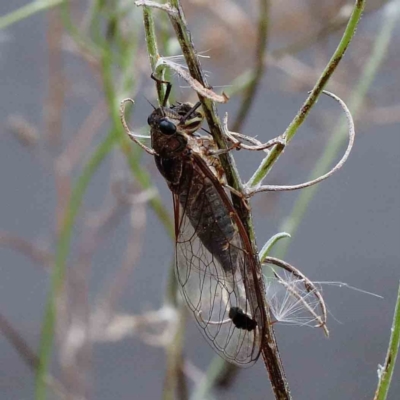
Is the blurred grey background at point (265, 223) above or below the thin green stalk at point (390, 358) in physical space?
above

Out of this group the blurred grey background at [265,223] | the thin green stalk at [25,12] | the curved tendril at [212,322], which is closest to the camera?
the curved tendril at [212,322]

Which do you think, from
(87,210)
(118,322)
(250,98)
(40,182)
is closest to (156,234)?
(87,210)

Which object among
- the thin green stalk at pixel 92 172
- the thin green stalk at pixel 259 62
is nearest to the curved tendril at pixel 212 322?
the thin green stalk at pixel 92 172

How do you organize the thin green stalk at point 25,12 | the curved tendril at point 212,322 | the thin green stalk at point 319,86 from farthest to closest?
the thin green stalk at point 25,12 < the curved tendril at point 212,322 < the thin green stalk at point 319,86

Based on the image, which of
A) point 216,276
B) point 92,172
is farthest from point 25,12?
point 216,276

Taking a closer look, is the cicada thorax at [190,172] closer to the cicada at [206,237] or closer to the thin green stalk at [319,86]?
the cicada at [206,237]

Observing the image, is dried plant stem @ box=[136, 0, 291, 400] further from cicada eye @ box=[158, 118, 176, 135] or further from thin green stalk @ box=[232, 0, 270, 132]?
thin green stalk @ box=[232, 0, 270, 132]

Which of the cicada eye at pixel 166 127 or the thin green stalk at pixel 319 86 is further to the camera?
the cicada eye at pixel 166 127
